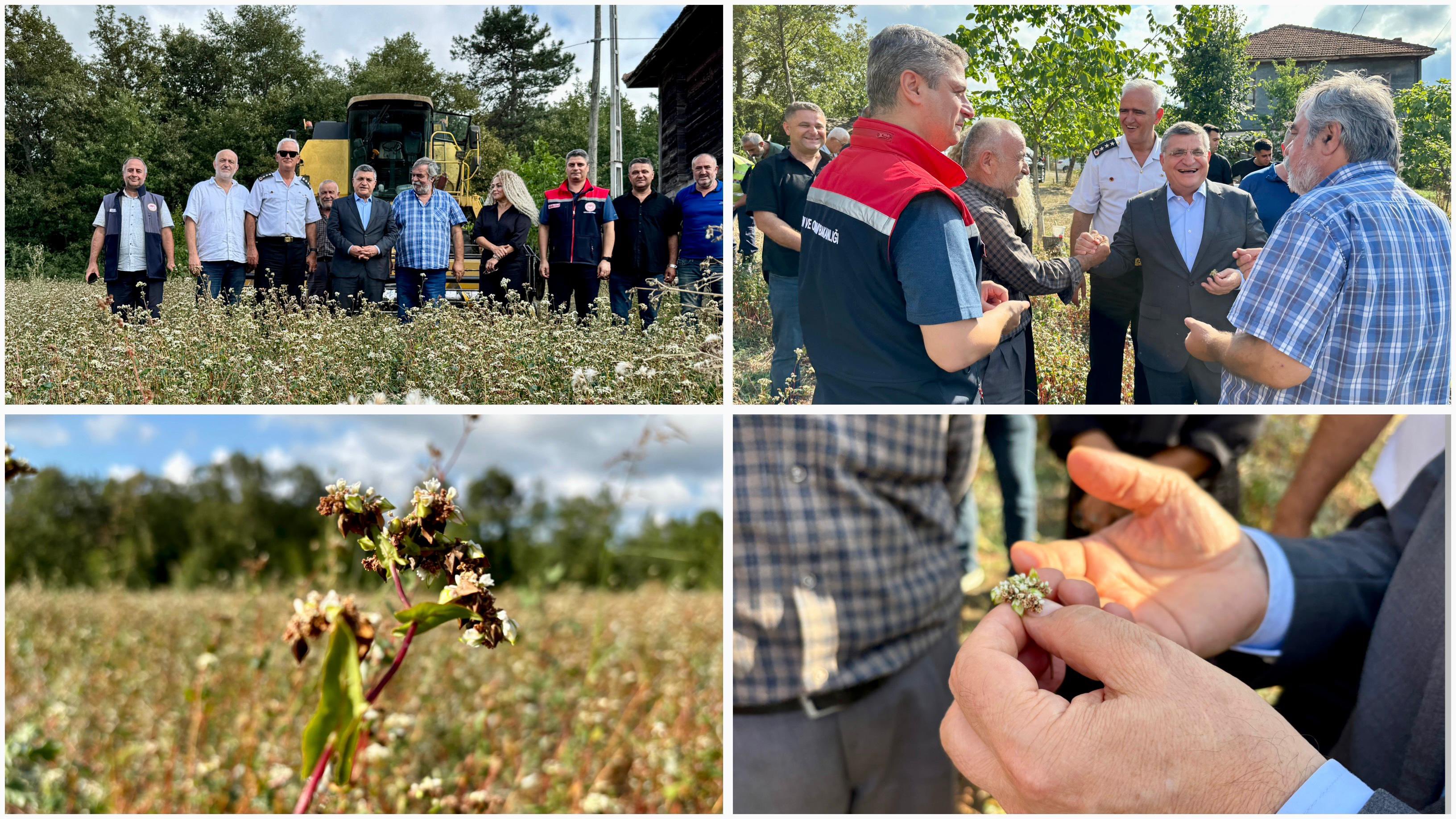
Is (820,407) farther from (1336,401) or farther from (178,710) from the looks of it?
(178,710)

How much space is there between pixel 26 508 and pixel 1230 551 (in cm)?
501

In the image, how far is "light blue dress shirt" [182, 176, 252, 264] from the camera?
3100 millimetres

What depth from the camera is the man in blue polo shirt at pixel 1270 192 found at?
2062 mm

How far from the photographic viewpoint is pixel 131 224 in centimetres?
302

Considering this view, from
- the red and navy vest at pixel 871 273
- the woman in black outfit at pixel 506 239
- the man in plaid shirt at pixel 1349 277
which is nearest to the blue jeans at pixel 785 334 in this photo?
the red and navy vest at pixel 871 273

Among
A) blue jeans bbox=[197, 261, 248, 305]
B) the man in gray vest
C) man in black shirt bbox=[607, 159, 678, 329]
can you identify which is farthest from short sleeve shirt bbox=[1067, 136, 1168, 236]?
blue jeans bbox=[197, 261, 248, 305]

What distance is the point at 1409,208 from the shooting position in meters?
1.96

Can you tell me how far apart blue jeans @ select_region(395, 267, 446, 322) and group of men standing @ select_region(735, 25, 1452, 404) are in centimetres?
193

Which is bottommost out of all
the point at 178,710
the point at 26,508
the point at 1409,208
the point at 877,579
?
the point at 178,710

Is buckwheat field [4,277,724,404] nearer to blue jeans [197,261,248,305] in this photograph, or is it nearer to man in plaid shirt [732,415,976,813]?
blue jeans [197,261,248,305]

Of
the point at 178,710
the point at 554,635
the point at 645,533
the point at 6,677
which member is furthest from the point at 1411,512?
the point at 6,677

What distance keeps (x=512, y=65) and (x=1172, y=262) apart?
6.67ft

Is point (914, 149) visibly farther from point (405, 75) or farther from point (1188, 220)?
point (405, 75)

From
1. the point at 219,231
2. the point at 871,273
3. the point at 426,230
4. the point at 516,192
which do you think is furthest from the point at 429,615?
the point at 426,230
